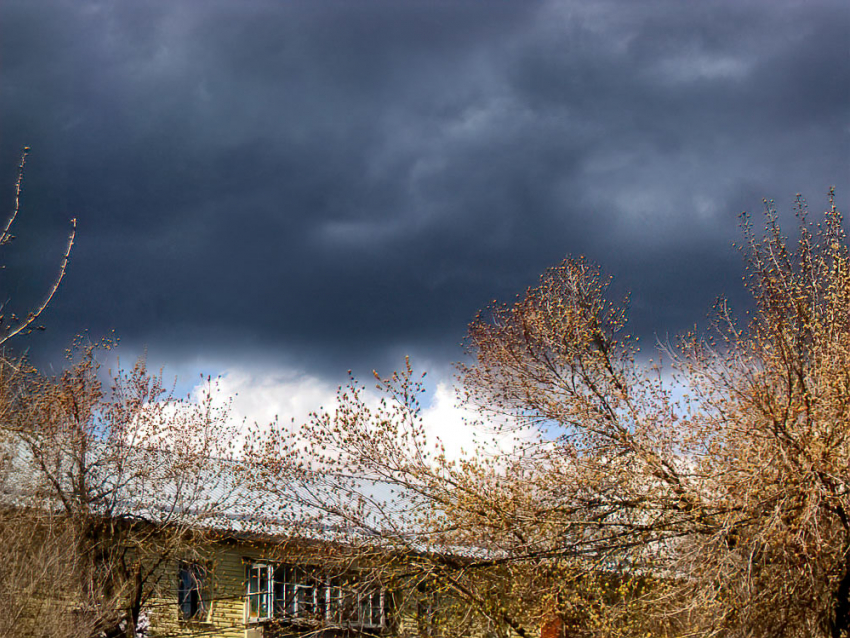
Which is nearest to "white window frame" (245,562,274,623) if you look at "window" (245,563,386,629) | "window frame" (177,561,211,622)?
"window" (245,563,386,629)

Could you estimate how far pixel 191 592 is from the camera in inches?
880

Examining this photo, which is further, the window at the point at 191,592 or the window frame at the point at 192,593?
the window at the point at 191,592

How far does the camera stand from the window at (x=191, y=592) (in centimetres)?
2179

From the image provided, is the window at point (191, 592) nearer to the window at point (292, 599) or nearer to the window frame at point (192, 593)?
the window frame at point (192, 593)

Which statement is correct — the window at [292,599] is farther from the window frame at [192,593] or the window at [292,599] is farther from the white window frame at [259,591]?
the window frame at [192,593]

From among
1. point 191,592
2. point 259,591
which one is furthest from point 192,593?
point 259,591

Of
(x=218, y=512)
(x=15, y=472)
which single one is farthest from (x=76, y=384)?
(x=218, y=512)

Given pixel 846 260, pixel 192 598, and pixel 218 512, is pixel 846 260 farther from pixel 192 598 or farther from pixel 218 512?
pixel 192 598

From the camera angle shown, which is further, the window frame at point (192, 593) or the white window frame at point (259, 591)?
the white window frame at point (259, 591)

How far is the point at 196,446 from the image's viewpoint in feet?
76.8

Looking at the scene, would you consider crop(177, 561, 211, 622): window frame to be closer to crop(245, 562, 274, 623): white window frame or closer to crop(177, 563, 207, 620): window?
crop(177, 563, 207, 620): window

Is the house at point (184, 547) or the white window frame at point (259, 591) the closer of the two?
the house at point (184, 547)

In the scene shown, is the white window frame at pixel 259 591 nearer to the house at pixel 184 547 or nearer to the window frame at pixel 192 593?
the house at pixel 184 547

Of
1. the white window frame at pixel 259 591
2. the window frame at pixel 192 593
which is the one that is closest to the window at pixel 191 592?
the window frame at pixel 192 593
